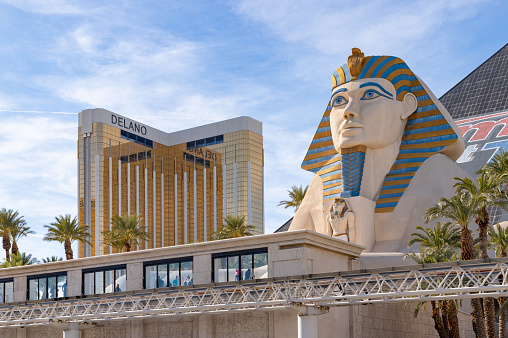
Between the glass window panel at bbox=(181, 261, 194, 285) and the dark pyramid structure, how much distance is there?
61793 mm

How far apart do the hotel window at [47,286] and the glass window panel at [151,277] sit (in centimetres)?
603

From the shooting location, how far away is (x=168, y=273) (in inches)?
1645

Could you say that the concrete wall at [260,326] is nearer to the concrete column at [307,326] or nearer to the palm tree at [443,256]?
the palm tree at [443,256]

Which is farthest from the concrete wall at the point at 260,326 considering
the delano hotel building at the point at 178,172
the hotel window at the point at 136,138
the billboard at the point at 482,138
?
the hotel window at the point at 136,138

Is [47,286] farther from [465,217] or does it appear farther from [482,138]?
[482,138]

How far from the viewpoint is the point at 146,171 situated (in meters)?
131

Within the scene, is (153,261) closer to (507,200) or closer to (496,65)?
(507,200)

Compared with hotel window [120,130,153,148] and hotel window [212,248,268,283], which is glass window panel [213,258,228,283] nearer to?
hotel window [212,248,268,283]

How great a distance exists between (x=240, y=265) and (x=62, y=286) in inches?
483

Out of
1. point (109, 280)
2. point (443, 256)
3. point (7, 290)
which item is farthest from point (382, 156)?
point (7, 290)

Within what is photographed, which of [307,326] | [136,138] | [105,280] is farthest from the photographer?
[136,138]

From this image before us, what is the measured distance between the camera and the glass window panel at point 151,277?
139 ft

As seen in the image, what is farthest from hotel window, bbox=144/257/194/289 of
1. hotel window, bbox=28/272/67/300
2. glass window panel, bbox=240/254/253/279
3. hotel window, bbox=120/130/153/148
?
hotel window, bbox=120/130/153/148

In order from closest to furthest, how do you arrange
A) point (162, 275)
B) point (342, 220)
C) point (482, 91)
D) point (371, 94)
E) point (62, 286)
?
point (162, 275) → point (62, 286) → point (342, 220) → point (371, 94) → point (482, 91)
